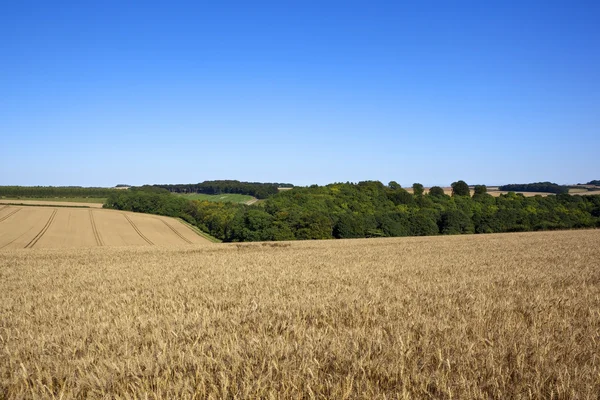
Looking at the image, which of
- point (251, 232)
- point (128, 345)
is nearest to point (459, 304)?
point (128, 345)

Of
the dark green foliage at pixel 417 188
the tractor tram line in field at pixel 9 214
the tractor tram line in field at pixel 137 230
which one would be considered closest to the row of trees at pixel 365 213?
the dark green foliage at pixel 417 188

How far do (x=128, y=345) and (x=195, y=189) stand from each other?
173 metres

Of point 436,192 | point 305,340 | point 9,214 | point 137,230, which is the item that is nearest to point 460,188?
point 436,192

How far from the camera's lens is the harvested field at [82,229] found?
5082cm

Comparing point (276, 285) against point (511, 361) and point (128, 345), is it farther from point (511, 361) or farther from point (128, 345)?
point (511, 361)

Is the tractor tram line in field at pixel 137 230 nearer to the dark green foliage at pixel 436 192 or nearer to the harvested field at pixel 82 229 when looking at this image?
the harvested field at pixel 82 229

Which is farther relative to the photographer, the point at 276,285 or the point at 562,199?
the point at 562,199

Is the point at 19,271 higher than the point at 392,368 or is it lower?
lower

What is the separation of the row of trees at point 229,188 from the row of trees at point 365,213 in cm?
3675

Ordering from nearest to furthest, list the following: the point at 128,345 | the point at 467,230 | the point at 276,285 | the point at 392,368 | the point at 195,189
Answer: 1. the point at 392,368
2. the point at 128,345
3. the point at 276,285
4. the point at 467,230
5. the point at 195,189

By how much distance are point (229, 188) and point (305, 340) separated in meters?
158

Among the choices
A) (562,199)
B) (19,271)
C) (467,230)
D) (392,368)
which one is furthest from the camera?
(562,199)

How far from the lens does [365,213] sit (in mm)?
87188

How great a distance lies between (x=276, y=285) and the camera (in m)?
11.0
